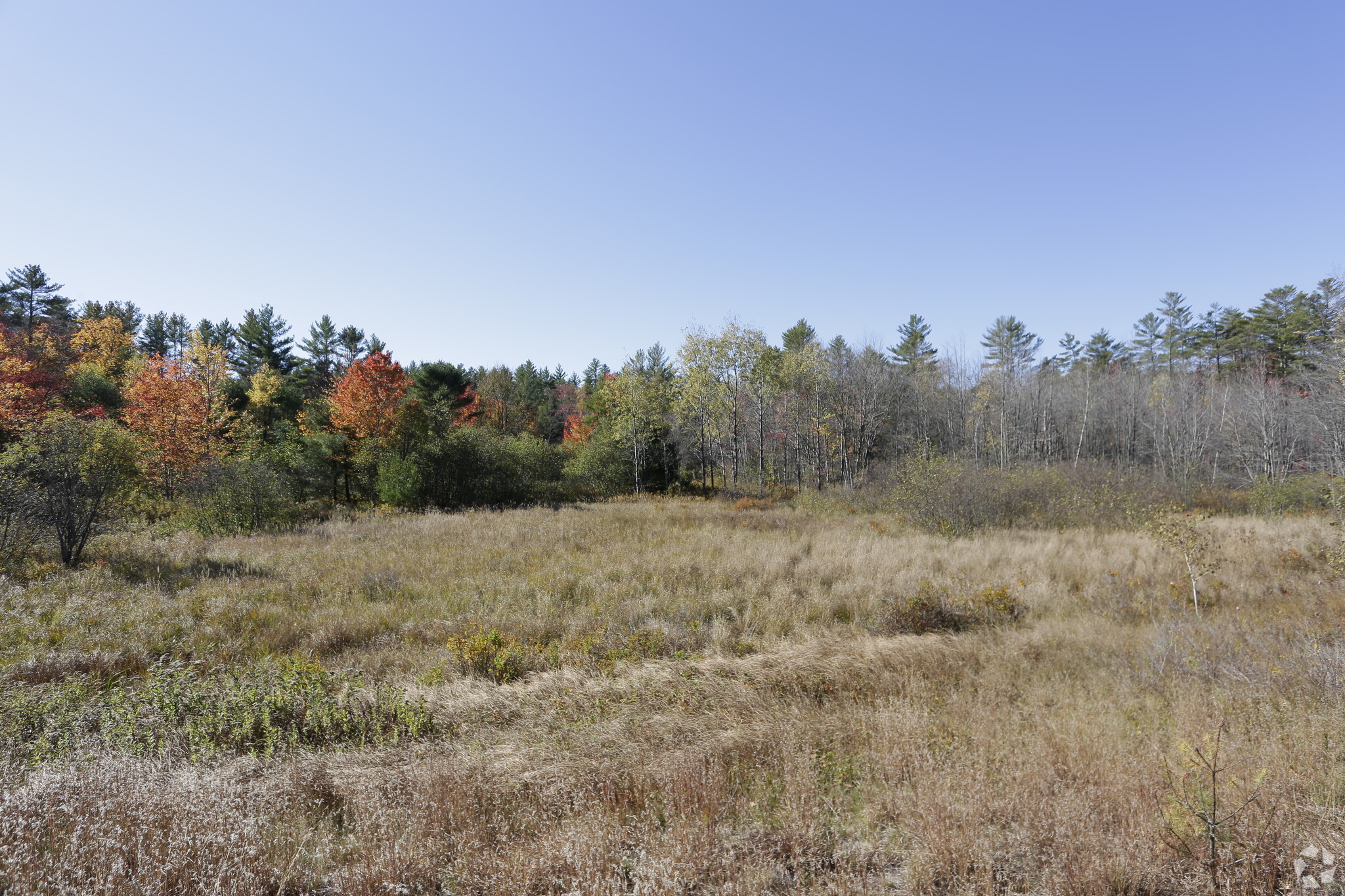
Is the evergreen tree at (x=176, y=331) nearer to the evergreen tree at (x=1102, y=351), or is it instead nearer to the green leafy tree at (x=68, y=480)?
the green leafy tree at (x=68, y=480)

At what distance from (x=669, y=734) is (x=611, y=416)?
29.8 meters

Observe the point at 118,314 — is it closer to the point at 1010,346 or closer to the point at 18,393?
the point at 18,393

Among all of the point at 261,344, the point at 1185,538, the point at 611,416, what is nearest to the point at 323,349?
the point at 261,344

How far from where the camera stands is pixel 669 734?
15.4ft

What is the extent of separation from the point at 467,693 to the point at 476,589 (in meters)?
4.78

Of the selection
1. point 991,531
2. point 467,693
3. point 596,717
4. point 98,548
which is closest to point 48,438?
point 98,548

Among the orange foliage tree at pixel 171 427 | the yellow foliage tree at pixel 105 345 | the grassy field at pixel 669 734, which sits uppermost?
the yellow foliage tree at pixel 105 345

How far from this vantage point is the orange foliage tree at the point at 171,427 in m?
23.4

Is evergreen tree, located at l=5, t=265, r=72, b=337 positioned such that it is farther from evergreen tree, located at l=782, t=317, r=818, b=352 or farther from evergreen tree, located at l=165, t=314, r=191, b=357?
evergreen tree, located at l=782, t=317, r=818, b=352

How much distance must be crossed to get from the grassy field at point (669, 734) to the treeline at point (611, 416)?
27.8ft

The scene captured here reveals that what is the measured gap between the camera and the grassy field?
9.64 feet

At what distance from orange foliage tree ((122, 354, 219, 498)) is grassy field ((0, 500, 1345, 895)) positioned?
17.5m

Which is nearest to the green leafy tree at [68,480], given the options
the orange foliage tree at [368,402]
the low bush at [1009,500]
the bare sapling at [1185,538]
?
the orange foliage tree at [368,402]

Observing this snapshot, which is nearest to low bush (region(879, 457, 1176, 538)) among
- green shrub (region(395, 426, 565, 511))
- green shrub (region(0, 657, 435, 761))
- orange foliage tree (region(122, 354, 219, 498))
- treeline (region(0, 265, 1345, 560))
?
treeline (region(0, 265, 1345, 560))
